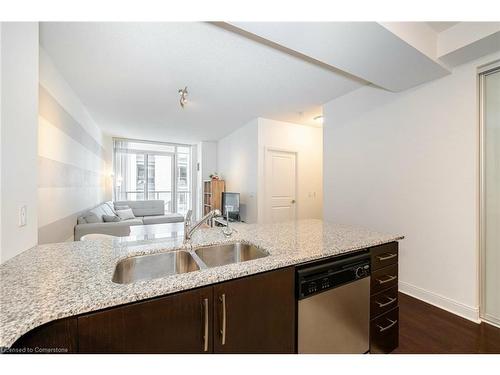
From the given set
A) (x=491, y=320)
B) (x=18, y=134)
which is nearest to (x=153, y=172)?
(x=18, y=134)

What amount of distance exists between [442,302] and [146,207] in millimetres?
6443

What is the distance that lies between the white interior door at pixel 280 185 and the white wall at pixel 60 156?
3.22m

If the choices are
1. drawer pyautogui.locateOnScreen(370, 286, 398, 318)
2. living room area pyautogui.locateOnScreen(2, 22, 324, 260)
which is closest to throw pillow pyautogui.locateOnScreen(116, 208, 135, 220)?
living room area pyautogui.locateOnScreen(2, 22, 324, 260)

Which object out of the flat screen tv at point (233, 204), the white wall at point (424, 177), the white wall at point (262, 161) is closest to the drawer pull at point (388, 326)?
the white wall at point (424, 177)

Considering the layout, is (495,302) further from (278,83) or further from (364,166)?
(278,83)

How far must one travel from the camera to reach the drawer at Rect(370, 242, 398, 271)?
1.44 m

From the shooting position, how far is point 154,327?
2.71 ft

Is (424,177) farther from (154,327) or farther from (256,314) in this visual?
(154,327)

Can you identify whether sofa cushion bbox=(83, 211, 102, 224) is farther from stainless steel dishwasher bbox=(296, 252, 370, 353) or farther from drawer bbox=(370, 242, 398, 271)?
drawer bbox=(370, 242, 398, 271)

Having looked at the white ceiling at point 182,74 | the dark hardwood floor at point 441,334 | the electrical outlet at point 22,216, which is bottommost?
the dark hardwood floor at point 441,334

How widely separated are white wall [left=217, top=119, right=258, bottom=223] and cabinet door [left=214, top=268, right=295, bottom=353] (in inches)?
132

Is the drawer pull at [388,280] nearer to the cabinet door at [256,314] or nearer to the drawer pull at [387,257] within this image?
the drawer pull at [387,257]

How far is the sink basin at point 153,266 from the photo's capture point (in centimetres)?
119
